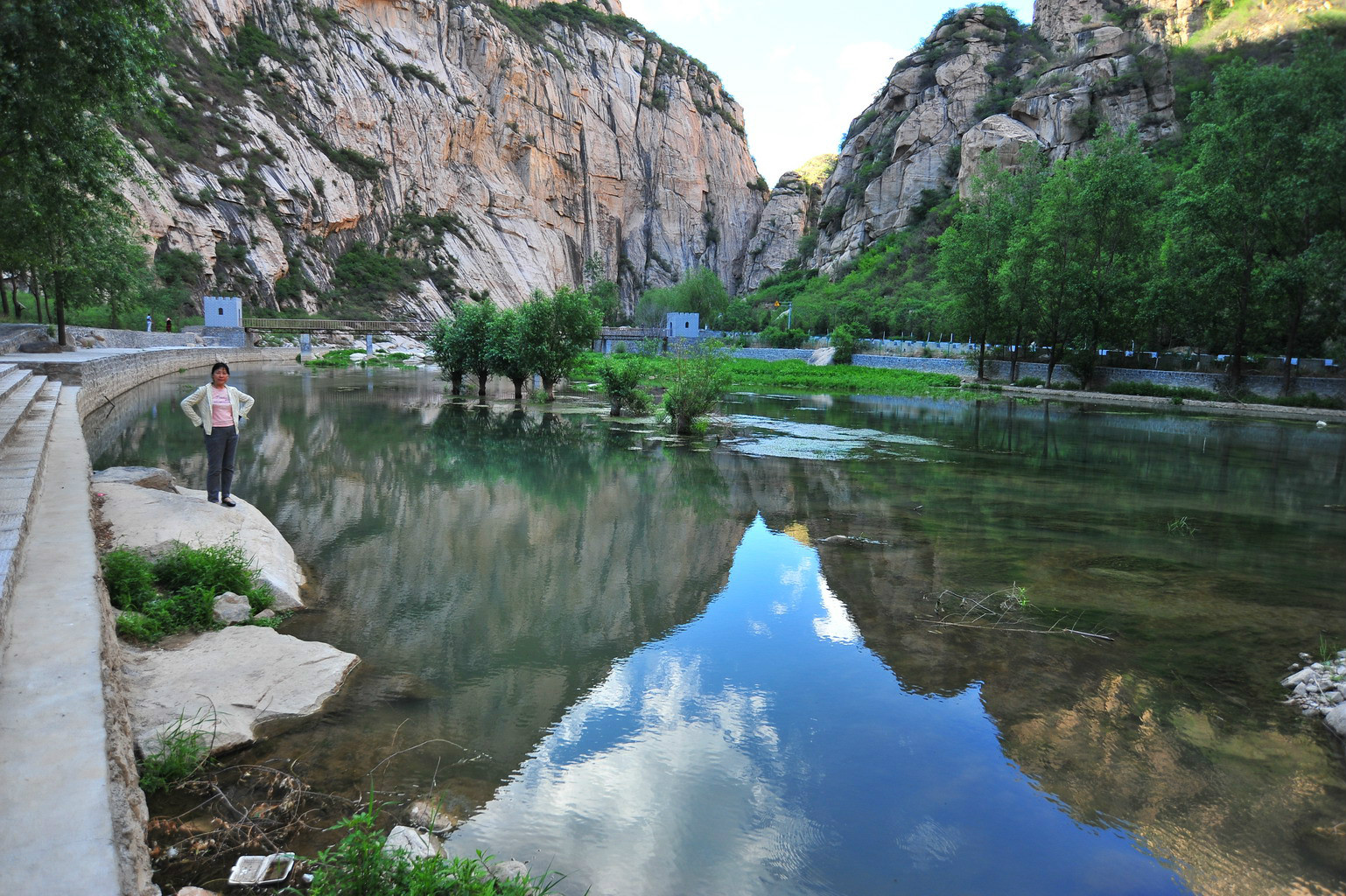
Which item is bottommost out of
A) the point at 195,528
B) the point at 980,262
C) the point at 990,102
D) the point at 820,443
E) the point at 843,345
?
the point at 820,443

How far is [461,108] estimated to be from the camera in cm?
9288

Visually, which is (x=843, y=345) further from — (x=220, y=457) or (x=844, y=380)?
(x=220, y=457)

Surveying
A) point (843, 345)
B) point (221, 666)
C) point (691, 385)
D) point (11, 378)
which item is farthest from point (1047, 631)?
point (843, 345)

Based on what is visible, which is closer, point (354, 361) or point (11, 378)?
point (11, 378)

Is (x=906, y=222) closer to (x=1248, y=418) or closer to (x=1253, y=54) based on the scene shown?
(x=1253, y=54)

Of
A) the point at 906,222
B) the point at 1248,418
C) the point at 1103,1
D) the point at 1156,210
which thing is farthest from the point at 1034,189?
the point at 1103,1

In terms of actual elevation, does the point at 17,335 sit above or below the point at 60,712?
above

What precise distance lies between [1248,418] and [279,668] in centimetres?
3813

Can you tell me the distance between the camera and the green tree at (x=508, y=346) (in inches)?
1144

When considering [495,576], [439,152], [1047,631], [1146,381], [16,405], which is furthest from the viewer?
[439,152]

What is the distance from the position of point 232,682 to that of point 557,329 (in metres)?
23.5

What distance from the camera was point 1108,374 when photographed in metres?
45.7

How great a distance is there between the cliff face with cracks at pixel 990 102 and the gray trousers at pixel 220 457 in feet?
263

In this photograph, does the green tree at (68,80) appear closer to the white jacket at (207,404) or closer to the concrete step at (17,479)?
the concrete step at (17,479)
